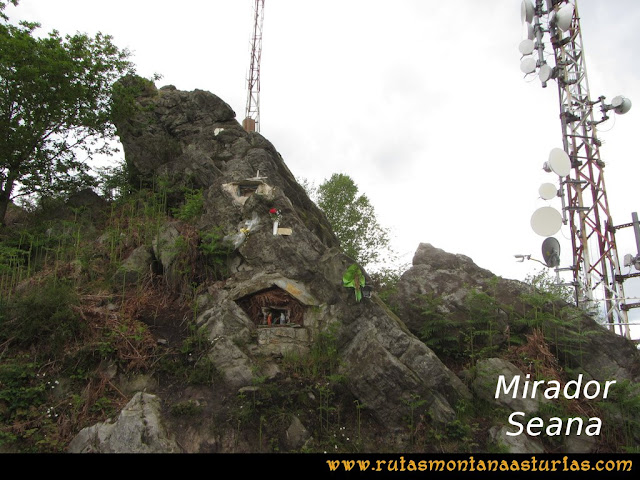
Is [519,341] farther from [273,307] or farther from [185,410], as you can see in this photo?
[185,410]

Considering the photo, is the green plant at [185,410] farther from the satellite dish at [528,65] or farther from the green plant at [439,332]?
the satellite dish at [528,65]

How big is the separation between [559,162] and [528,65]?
Answer: 459cm

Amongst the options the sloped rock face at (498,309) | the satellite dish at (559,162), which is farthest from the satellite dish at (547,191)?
the sloped rock face at (498,309)

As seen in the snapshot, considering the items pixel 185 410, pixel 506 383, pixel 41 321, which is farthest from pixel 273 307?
pixel 506 383

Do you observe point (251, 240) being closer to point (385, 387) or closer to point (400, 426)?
point (385, 387)

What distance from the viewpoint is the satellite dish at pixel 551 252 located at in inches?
520

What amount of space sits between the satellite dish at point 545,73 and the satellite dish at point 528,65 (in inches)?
18.3

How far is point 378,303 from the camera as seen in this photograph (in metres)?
9.67

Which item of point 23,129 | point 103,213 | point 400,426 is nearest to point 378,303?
point 400,426

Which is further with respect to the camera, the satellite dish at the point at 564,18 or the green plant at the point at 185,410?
the satellite dish at the point at 564,18

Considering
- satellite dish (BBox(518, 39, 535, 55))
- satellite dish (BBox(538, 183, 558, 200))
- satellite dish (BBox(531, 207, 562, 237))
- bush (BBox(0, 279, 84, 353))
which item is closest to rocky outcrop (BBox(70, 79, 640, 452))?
bush (BBox(0, 279, 84, 353))

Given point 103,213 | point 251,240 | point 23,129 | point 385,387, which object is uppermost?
point 23,129

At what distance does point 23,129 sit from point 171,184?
4.20 meters

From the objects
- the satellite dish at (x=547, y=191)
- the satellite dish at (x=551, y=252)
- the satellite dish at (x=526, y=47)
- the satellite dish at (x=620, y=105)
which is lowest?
the satellite dish at (x=551, y=252)
